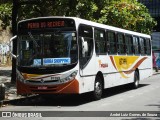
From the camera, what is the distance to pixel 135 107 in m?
13.1

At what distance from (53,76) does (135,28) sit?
2198cm

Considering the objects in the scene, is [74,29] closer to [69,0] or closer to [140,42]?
[69,0]

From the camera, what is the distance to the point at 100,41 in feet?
52.4

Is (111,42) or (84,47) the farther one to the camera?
(111,42)

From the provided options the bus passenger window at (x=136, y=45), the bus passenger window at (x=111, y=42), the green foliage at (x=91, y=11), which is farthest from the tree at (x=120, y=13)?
the bus passenger window at (x=111, y=42)

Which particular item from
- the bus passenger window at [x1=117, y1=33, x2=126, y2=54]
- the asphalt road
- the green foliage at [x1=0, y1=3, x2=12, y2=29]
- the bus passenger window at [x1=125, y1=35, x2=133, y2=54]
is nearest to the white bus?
the asphalt road

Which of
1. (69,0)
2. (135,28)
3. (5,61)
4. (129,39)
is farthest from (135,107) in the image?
(5,61)

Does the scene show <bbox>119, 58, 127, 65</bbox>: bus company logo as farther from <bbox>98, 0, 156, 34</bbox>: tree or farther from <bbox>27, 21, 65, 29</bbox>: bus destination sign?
<bbox>98, 0, 156, 34</bbox>: tree

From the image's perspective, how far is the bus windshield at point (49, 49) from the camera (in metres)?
13.9

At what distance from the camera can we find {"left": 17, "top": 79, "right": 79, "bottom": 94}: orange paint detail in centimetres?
1375

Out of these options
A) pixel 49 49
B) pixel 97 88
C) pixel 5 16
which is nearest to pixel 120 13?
pixel 5 16

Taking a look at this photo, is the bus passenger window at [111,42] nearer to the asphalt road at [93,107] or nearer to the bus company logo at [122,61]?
the bus company logo at [122,61]

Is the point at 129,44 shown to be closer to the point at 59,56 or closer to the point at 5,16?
the point at 59,56

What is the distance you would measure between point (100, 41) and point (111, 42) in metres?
1.36
